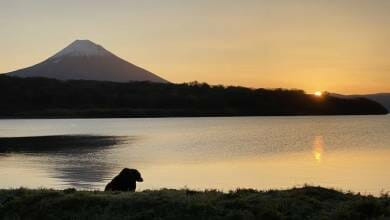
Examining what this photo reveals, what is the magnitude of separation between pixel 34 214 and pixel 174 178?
58.9ft

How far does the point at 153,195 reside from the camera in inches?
442

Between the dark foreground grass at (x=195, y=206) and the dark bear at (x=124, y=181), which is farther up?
the dark foreground grass at (x=195, y=206)

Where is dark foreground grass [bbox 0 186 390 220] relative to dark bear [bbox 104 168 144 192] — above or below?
above

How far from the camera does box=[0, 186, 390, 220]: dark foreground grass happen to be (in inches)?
388

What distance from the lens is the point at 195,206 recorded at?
10.1 m

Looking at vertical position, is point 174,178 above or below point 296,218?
below

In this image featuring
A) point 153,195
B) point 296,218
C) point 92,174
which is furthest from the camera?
point 92,174

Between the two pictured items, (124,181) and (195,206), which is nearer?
(195,206)

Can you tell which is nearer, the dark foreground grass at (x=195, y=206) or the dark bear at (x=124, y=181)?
the dark foreground grass at (x=195, y=206)

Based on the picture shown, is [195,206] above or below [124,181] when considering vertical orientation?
above

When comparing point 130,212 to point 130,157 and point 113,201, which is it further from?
point 130,157

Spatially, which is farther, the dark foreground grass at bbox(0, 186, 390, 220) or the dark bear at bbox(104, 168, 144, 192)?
the dark bear at bbox(104, 168, 144, 192)

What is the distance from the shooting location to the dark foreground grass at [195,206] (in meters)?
9.84

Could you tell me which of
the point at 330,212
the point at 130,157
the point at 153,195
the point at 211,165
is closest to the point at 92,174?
the point at 211,165
